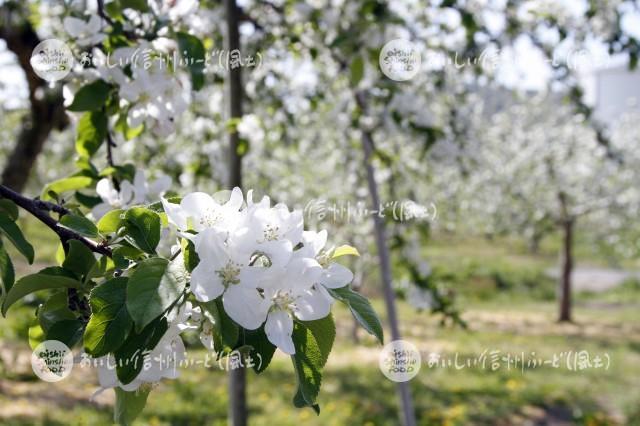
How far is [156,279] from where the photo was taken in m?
0.62

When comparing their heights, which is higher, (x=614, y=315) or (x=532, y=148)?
(x=532, y=148)

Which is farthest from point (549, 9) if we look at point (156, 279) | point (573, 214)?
point (573, 214)

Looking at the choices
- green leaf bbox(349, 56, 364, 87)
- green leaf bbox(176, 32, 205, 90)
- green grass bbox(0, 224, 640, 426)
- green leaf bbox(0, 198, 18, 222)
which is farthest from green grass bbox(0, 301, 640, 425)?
green leaf bbox(0, 198, 18, 222)

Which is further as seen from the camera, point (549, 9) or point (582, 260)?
point (582, 260)

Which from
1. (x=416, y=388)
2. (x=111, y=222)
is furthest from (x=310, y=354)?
(x=416, y=388)

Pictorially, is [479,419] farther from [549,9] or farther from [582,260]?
[582,260]

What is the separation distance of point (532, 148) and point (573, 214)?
1446 millimetres

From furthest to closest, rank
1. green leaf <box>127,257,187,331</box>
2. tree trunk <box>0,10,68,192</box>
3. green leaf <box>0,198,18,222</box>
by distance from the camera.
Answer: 1. tree trunk <box>0,10,68,192</box>
2. green leaf <box>0,198,18,222</box>
3. green leaf <box>127,257,187,331</box>

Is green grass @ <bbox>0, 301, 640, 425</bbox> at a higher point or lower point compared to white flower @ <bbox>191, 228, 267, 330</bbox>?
lower

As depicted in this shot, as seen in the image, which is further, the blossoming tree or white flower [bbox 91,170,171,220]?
white flower [bbox 91,170,171,220]

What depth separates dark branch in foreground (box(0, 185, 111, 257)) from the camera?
0.74m

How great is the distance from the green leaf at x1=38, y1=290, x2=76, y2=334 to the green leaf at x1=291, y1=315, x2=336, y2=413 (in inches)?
10.5
